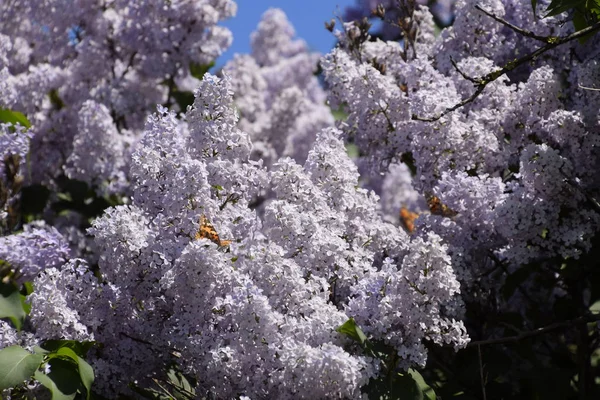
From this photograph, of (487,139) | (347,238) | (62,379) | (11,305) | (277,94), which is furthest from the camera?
(277,94)

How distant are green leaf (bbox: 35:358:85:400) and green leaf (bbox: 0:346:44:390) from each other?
0.15ft

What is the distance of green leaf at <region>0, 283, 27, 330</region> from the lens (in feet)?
9.95

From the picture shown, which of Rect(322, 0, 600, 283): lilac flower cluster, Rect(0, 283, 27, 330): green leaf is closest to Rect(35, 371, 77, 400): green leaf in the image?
Rect(0, 283, 27, 330): green leaf

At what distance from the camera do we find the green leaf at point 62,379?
2.61 metres

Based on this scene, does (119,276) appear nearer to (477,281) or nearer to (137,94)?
(477,281)

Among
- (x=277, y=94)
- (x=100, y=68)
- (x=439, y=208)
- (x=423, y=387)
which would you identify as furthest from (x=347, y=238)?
(x=277, y=94)

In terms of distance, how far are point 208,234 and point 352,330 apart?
0.68 meters

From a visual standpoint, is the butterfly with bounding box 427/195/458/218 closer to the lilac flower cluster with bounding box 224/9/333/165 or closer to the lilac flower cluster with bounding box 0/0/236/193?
the lilac flower cluster with bounding box 224/9/333/165

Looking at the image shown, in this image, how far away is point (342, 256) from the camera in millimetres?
3062

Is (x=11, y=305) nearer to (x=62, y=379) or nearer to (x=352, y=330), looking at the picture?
(x=62, y=379)

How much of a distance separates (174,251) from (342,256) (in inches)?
24.4

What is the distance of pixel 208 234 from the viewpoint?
9.77 ft

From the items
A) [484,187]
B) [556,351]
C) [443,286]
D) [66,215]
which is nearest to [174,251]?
[443,286]

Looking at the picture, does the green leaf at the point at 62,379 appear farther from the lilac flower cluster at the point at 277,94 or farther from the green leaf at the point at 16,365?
the lilac flower cluster at the point at 277,94
